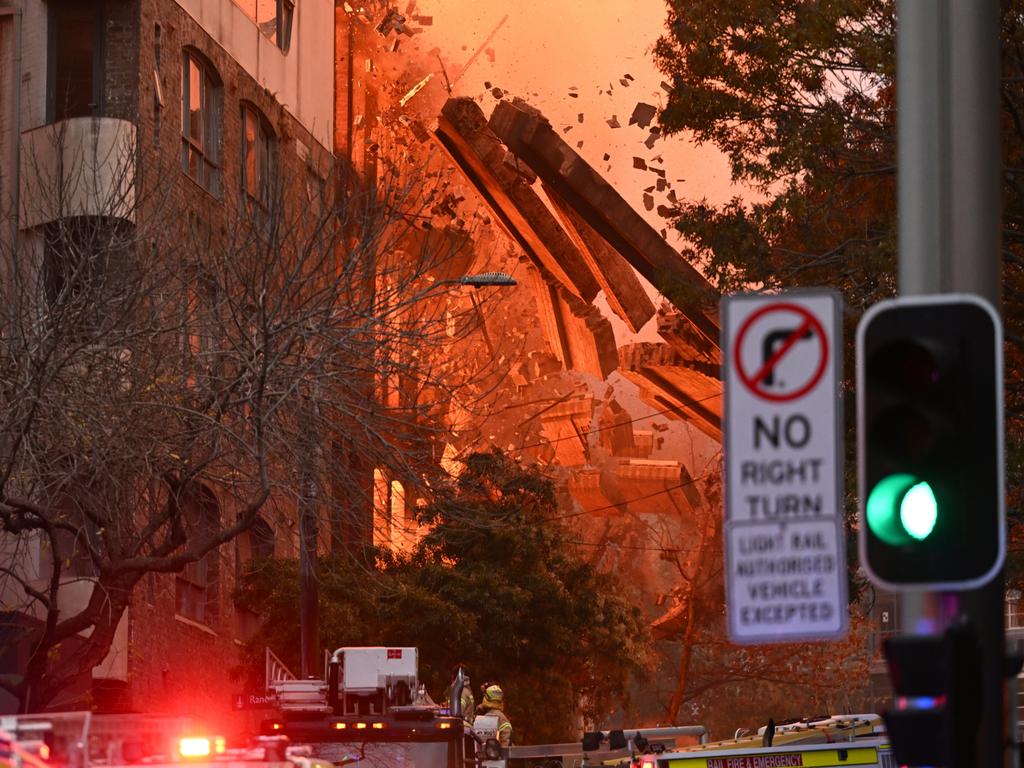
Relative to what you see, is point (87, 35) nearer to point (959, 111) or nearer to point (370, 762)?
point (370, 762)

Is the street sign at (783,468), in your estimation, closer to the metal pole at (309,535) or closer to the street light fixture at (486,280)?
the metal pole at (309,535)

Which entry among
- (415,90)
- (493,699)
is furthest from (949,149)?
(415,90)

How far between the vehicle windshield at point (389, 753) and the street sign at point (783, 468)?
10222mm

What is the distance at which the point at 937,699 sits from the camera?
5941 millimetres

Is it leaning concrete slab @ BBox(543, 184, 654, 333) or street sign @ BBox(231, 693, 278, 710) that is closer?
street sign @ BBox(231, 693, 278, 710)

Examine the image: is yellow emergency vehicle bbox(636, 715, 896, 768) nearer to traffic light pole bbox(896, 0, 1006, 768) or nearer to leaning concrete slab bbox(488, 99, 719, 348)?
traffic light pole bbox(896, 0, 1006, 768)

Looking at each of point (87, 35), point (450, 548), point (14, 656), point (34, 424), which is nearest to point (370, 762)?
point (34, 424)

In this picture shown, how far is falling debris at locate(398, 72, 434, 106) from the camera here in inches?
2126

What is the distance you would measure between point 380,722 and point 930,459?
1096cm

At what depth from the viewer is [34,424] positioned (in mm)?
18781

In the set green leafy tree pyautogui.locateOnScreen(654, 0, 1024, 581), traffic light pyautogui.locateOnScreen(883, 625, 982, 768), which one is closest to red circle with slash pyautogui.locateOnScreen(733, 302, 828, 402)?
traffic light pyautogui.locateOnScreen(883, 625, 982, 768)

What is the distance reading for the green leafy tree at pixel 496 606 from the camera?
Answer: 36.4 metres

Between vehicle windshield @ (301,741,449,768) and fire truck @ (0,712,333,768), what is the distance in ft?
21.8

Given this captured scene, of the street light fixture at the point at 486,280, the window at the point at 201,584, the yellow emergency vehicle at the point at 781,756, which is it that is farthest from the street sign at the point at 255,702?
the window at the point at 201,584
